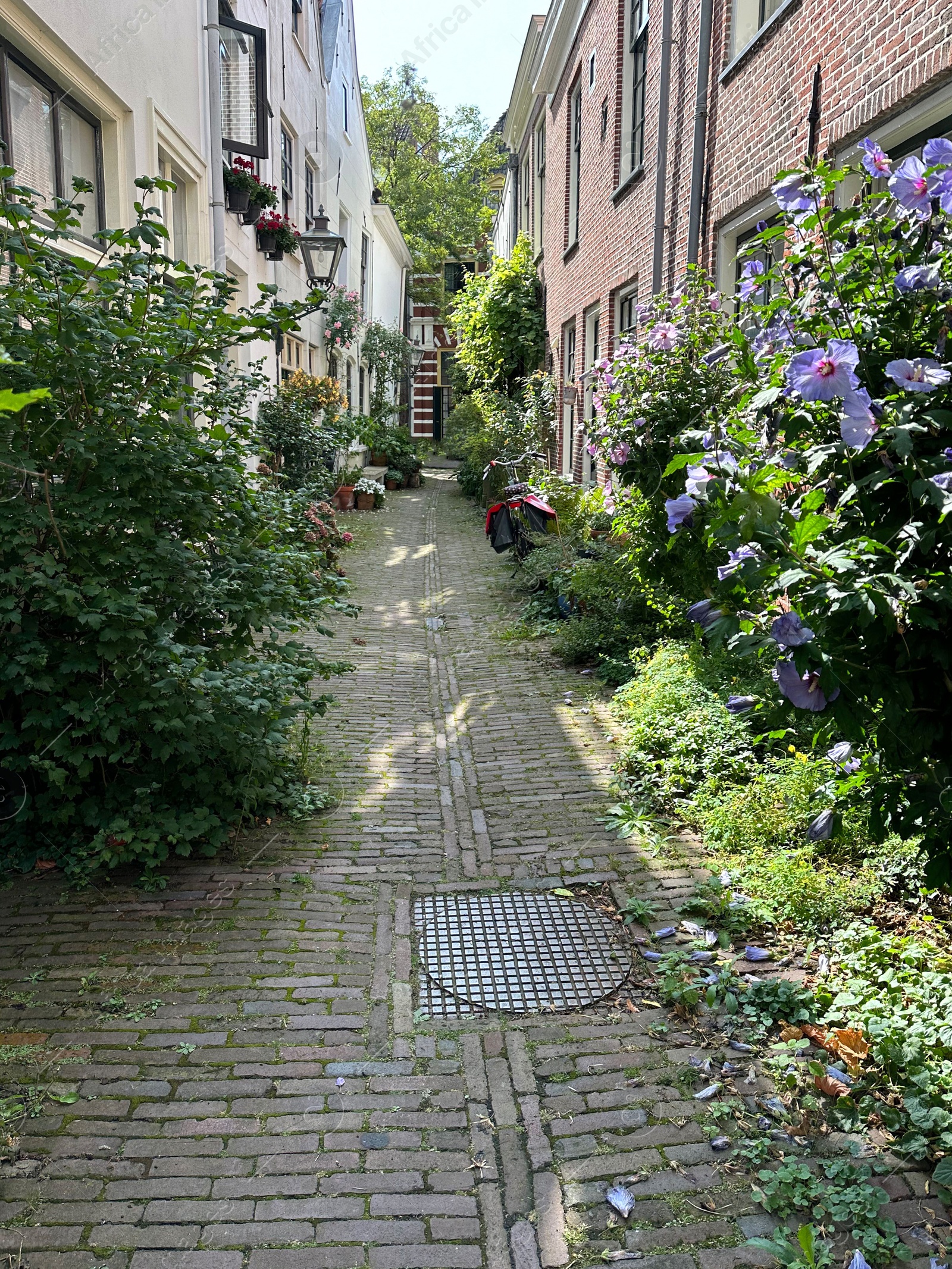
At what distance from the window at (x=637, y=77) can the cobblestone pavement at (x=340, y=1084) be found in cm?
863

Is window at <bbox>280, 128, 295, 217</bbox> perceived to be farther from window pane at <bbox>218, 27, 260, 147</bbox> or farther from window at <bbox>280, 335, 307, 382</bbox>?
window pane at <bbox>218, 27, 260, 147</bbox>

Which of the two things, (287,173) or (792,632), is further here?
(287,173)

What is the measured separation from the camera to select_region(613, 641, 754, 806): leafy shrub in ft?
16.7

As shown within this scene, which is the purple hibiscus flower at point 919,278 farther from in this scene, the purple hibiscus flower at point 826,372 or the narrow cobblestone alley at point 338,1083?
the narrow cobblestone alley at point 338,1083

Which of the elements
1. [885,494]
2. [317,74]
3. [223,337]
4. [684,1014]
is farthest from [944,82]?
[317,74]

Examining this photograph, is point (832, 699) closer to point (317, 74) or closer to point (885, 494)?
point (885, 494)

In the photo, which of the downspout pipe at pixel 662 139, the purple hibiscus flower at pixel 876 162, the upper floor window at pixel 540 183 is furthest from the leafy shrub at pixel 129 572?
the upper floor window at pixel 540 183

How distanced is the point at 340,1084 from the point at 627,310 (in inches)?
416

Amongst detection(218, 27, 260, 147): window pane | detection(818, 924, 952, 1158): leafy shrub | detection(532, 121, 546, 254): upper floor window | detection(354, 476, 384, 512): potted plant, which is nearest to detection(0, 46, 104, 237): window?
detection(218, 27, 260, 147): window pane

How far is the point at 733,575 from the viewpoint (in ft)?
8.46

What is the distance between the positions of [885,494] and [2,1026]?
320 cm

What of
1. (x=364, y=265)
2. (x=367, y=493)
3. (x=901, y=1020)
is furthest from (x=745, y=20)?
(x=364, y=265)

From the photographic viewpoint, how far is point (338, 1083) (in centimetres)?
302

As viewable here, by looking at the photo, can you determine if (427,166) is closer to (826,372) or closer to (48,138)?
(48,138)
